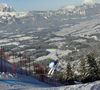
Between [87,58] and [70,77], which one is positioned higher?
[87,58]

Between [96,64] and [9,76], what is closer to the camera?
[9,76]

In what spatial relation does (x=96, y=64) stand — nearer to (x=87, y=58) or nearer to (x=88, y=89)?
(x=87, y=58)

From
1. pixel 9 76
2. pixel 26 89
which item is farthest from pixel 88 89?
pixel 9 76

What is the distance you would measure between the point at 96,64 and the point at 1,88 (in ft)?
52.7

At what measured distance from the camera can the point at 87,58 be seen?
26062mm

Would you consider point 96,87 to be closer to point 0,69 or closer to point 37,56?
point 0,69

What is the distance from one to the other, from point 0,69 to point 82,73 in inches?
442

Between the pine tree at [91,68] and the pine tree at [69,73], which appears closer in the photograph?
the pine tree at [91,68]

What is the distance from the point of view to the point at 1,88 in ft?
41.5

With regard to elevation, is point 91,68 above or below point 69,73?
above

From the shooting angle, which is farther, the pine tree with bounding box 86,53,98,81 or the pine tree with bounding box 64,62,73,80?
the pine tree with bounding box 64,62,73,80

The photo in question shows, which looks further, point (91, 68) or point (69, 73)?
point (69, 73)

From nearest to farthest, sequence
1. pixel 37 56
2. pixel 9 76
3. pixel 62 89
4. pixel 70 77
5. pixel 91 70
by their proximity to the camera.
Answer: pixel 62 89
pixel 9 76
pixel 91 70
pixel 70 77
pixel 37 56

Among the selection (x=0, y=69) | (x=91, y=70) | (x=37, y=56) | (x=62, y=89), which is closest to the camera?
(x=62, y=89)
